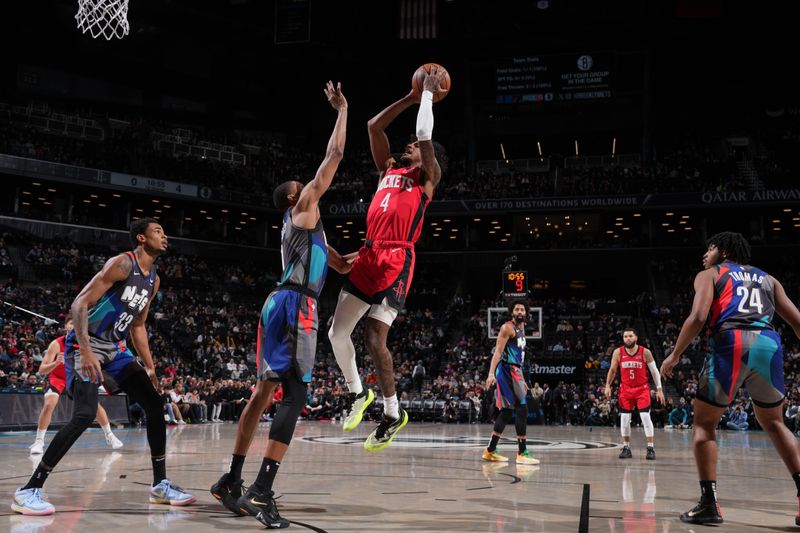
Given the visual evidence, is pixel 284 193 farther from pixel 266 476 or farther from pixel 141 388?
pixel 266 476

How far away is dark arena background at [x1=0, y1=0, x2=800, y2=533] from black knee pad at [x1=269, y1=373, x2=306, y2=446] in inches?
650

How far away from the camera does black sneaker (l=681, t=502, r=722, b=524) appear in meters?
5.74

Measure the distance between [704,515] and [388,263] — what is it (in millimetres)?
3146

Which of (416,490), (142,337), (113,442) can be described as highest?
(142,337)

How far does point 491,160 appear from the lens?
4228 cm

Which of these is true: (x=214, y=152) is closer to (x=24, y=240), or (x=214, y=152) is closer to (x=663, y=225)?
(x=24, y=240)

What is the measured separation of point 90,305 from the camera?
6.18 metres

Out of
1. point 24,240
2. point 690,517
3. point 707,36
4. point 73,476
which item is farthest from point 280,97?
point 690,517

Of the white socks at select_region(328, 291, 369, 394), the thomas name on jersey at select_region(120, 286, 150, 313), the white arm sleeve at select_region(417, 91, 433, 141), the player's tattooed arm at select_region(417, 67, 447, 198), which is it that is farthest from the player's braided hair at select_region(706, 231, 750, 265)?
the thomas name on jersey at select_region(120, 286, 150, 313)

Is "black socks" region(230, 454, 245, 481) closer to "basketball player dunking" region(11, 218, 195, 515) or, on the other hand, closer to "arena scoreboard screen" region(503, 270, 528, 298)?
"basketball player dunking" region(11, 218, 195, 515)

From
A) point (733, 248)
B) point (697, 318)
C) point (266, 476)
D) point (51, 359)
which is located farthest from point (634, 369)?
point (51, 359)

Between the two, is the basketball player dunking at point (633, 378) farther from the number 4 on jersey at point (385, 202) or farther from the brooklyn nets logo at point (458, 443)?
the number 4 on jersey at point (385, 202)

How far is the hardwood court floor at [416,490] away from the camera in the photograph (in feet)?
18.0

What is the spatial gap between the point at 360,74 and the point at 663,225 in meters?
18.9
